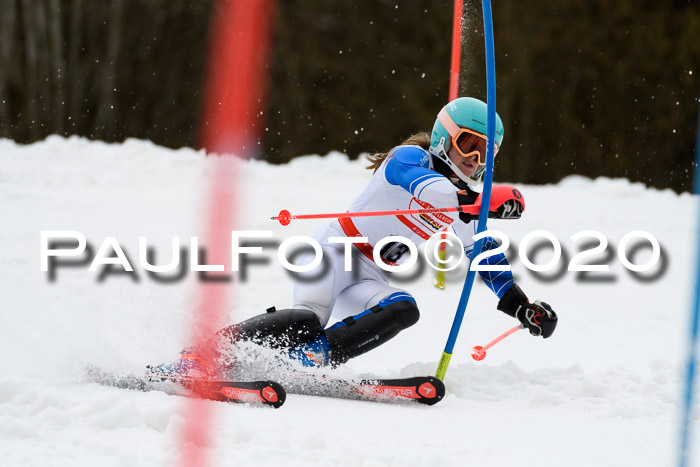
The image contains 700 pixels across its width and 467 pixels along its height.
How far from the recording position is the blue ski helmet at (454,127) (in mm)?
3775

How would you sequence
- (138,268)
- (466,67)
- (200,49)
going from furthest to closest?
(200,49), (138,268), (466,67)

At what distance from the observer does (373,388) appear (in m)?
3.64

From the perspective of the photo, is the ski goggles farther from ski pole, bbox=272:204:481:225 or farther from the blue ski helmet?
ski pole, bbox=272:204:481:225

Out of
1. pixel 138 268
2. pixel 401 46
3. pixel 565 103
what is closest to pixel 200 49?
pixel 401 46

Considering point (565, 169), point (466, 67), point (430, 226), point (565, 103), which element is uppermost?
point (466, 67)

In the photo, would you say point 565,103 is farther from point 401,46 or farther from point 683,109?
point 401,46

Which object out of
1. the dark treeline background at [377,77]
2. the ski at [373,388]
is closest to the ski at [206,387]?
the ski at [373,388]

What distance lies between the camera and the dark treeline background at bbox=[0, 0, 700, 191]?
1667 cm

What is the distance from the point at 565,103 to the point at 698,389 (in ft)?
45.1

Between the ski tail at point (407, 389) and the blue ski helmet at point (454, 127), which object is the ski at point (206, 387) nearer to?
the ski tail at point (407, 389)

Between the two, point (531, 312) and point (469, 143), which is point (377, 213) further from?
point (531, 312)

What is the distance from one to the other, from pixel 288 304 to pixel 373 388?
2.58 m

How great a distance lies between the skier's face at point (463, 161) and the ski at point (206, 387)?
1.21 metres

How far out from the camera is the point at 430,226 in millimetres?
3877
